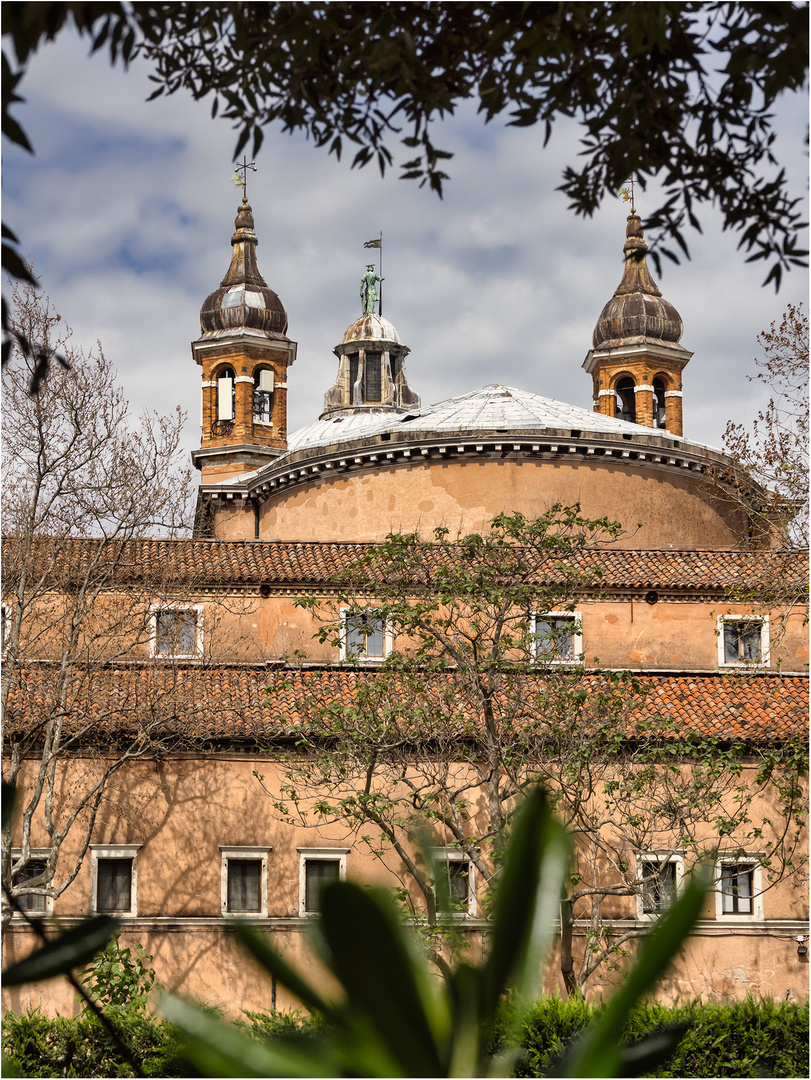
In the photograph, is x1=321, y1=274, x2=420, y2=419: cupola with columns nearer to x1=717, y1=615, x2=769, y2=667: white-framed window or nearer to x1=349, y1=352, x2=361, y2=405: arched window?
x1=349, y1=352, x2=361, y2=405: arched window

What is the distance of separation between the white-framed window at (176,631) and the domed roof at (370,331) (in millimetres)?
26101

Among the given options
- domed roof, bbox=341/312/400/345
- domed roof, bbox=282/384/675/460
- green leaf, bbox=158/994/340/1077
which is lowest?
green leaf, bbox=158/994/340/1077

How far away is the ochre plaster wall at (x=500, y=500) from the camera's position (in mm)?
18984

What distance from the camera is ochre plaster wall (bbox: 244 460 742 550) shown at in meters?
19.0

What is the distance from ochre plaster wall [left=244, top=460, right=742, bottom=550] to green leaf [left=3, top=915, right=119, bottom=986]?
17372 mm

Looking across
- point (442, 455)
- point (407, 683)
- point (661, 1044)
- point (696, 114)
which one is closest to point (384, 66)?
point (696, 114)

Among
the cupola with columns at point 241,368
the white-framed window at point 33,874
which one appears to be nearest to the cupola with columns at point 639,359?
the cupola with columns at point 241,368

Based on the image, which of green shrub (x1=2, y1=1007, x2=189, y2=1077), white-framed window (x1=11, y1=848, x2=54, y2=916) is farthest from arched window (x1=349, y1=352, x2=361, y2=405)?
green shrub (x1=2, y1=1007, x2=189, y2=1077)

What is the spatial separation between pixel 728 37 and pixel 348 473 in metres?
17.4

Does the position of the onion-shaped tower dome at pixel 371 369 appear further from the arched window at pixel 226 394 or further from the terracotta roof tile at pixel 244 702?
the terracotta roof tile at pixel 244 702

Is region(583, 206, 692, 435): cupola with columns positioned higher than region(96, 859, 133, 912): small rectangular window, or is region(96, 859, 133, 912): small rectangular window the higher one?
region(583, 206, 692, 435): cupola with columns

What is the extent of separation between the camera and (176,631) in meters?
14.9

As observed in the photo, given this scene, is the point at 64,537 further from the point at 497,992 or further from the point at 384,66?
the point at 497,992

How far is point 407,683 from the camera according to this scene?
11.9 meters
